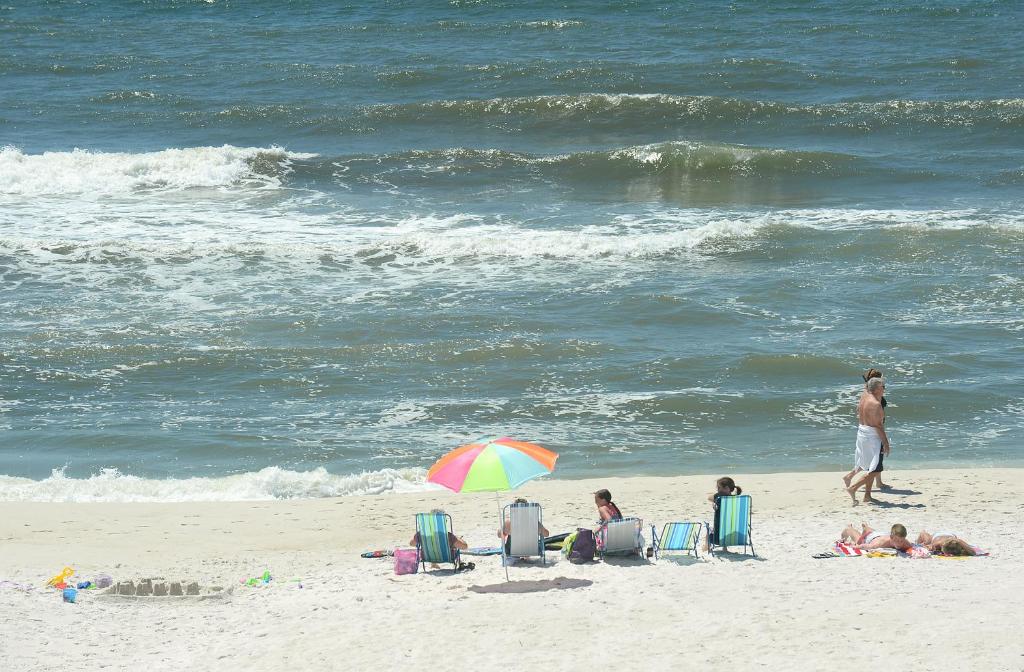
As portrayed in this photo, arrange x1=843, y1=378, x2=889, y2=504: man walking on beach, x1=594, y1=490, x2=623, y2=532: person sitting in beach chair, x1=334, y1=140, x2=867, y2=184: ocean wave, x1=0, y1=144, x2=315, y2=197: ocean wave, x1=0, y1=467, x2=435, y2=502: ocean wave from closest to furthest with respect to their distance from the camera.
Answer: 1. x1=594, y1=490, x2=623, y2=532: person sitting in beach chair
2. x1=843, y1=378, x2=889, y2=504: man walking on beach
3. x1=0, y1=467, x2=435, y2=502: ocean wave
4. x1=0, y1=144, x2=315, y2=197: ocean wave
5. x1=334, y1=140, x2=867, y2=184: ocean wave

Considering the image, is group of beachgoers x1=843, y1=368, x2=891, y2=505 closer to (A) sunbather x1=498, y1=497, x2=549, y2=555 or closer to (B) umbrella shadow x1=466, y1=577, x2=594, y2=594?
(A) sunbather x1=498, y1=497, x2=549, y2=555

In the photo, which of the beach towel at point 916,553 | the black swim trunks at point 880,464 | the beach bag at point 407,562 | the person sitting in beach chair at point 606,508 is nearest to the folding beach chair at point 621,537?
the person sitting in beach chair at point 606,508

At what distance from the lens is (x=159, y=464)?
14430mm

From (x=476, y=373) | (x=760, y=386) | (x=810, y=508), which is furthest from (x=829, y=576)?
(x=476, y=373)

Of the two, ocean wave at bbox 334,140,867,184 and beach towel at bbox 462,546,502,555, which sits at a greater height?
ocean wave at bbox 334,140,867,184

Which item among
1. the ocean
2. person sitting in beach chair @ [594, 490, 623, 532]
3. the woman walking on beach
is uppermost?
the ocean

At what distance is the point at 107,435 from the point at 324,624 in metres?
6.52

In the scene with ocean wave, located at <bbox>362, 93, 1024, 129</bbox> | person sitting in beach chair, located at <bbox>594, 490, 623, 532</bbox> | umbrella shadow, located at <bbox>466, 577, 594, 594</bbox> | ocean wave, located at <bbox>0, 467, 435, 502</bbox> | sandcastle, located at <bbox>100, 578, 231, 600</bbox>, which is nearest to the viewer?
umbrella shadow, located at <bbox>466, 577, 594, 594</bbox>

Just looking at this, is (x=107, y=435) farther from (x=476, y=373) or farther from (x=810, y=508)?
(x=810, y=508)

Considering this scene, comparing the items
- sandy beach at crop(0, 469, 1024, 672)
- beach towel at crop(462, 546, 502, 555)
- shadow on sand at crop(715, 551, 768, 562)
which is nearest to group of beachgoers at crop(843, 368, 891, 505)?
sandy beach at crop(0, 469, 1024, 672)

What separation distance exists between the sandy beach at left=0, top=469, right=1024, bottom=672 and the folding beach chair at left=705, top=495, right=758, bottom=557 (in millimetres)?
186

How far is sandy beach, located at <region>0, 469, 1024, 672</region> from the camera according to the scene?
892cm

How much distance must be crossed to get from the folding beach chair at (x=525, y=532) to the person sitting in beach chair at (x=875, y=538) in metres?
2.66

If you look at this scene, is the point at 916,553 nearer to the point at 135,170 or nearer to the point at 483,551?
the point at 483,551
